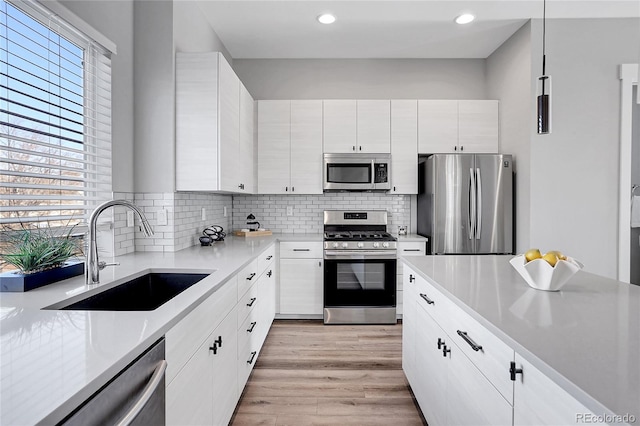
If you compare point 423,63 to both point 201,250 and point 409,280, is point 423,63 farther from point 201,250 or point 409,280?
point 201,250

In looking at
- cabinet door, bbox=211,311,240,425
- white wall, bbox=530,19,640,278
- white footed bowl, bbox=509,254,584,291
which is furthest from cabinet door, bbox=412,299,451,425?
white wall, bbox=530,19,640,278

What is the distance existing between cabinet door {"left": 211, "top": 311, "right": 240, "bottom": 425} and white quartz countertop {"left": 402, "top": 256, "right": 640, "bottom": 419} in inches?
41.2

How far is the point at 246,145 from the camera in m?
3.47

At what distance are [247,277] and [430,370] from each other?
120 centimetres

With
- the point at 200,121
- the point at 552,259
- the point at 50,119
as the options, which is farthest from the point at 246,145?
the point at 552,259

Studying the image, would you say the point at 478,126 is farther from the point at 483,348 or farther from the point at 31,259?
the point at 31,259

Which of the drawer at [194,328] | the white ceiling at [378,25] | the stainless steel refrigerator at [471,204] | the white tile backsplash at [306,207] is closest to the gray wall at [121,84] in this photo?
the white ceiling at [378,25]

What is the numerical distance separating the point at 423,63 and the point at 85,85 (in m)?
3.41

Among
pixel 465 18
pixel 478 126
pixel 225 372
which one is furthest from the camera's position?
pixel 478 126

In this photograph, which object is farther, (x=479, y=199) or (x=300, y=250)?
(x=300, y=250)

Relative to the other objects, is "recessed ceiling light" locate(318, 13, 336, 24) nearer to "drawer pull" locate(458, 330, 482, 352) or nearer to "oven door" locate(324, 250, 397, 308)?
"oven door" locate(324, 250, 397, 308)

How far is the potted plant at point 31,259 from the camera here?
143 cm

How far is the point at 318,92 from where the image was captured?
13.6ft

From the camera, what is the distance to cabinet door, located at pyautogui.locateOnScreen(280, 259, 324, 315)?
3689mm
